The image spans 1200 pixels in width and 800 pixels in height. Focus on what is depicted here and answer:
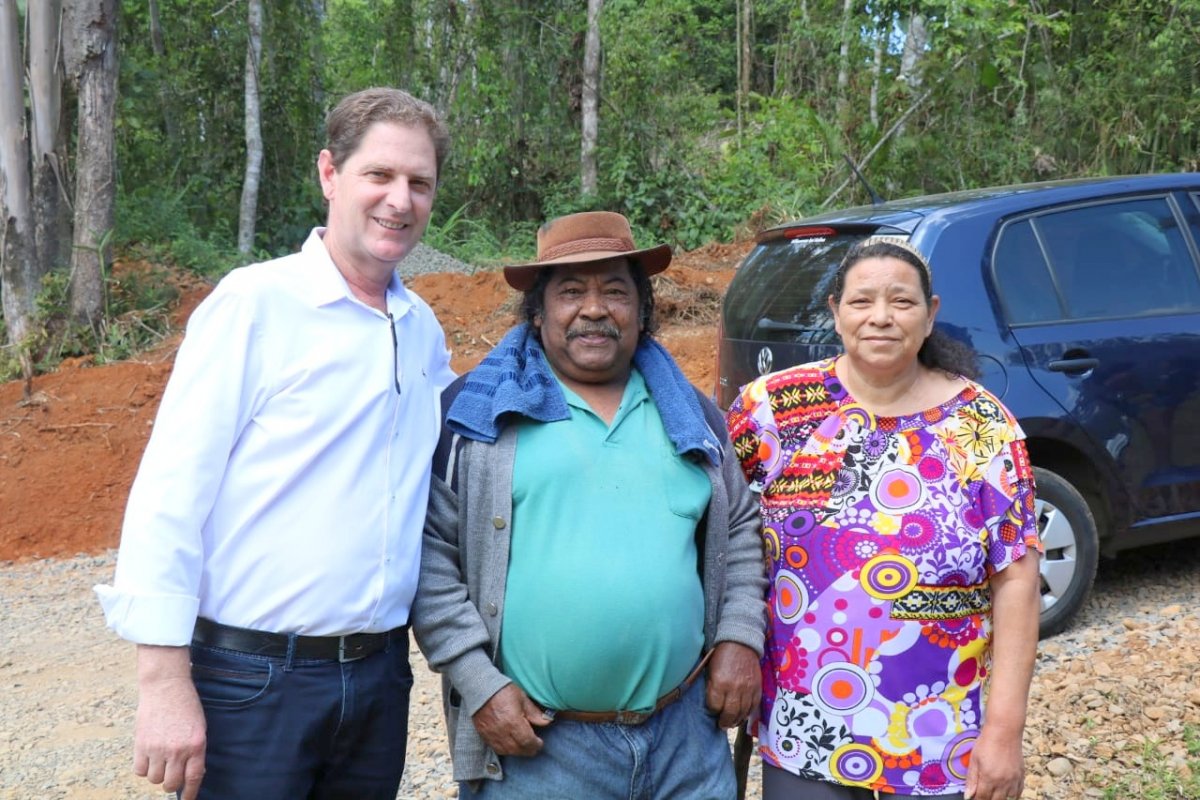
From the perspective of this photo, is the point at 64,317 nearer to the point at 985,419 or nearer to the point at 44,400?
the point at 44,400

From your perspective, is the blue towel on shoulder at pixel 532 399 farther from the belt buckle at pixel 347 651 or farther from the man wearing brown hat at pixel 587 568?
the belt buckle at pixel 347 651

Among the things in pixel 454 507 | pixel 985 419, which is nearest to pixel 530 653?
pixel 454 507

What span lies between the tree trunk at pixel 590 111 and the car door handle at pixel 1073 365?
491 inches

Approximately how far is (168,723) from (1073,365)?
4.02 meters

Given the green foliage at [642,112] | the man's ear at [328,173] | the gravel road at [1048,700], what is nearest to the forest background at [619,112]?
the green foliage at [642,112]

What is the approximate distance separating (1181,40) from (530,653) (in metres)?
15.0

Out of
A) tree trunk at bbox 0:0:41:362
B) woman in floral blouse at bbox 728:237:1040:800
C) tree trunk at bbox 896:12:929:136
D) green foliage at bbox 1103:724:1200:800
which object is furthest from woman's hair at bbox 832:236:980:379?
tree trunk at bbox 896:12:929:136

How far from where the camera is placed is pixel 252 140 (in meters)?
15.8

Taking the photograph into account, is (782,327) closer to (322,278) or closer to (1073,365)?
(1073,365)

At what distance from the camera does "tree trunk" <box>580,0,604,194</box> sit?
16.5 meters

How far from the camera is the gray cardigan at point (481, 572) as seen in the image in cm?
247

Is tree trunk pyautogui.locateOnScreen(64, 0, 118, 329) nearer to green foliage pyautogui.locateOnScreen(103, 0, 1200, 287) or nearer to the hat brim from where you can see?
green foliage pyautogui.locateOnScreen(103, 0, 1200, 287)

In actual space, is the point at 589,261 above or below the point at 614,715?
above

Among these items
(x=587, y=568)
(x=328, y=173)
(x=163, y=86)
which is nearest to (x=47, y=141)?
(x=163, y=86)
